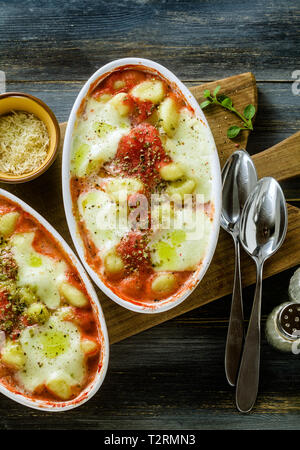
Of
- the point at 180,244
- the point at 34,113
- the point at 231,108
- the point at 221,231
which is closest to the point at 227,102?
the point at 231,108

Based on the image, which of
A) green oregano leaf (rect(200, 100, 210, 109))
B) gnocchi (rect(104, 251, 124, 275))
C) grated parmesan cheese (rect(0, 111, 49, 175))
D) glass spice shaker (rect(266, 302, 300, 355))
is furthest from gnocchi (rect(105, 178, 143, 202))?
glass spice shaker (rect(266, 302, 300, 355))

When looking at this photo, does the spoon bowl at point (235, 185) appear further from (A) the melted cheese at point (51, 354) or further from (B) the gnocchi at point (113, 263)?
(A) the melted cheese at point (51, 354)

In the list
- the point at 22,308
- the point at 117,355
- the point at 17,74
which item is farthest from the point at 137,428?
the point at 17,74

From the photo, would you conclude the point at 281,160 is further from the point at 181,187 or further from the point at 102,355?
the point at 102,355

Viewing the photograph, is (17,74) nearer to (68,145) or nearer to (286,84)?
(68,145)

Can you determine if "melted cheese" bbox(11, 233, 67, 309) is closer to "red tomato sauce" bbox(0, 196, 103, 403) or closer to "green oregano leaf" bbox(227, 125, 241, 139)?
"red tomato sauce" bbox(0, 196, 103, 403)

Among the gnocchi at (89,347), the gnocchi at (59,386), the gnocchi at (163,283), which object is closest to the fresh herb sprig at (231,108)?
the gnocchi at (163,283)
